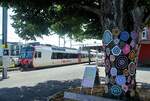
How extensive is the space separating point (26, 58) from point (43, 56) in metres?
3.01

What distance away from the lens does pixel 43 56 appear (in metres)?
42.8

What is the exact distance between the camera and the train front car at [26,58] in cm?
3993

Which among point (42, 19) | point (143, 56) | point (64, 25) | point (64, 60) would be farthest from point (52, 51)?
point (42, 19)

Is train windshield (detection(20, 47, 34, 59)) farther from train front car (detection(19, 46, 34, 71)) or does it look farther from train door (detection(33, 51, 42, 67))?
train door (detection(33, 51, 42, 67))

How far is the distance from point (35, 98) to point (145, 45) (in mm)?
35724

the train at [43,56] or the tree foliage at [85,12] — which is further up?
the tree foliage at [85,12]

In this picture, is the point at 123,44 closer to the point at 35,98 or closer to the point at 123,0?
the point at 123,0

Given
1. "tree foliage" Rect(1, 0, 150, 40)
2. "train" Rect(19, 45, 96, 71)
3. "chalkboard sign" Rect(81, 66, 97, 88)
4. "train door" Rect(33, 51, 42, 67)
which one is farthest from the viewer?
"train door" Rect(33, 51, 42, 67)

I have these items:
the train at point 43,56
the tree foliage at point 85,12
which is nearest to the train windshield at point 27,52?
the train at point 43,56

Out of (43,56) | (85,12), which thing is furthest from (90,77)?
(43,56)

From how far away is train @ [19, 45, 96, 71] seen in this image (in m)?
40.2

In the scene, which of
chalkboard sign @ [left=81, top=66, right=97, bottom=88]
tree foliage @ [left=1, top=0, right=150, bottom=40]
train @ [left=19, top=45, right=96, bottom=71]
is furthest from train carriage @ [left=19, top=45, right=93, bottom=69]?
chalkboard sign @ [left=81, top=66, right=97, bottom=88]

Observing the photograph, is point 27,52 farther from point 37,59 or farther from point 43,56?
point 43,56

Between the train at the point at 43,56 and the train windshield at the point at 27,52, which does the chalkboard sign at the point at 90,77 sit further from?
the train windshield at the point at 27,52
